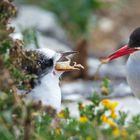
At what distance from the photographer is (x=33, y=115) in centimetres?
406

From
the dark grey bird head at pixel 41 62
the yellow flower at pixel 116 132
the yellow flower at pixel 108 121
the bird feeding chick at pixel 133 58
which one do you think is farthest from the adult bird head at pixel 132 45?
the yellow flower at pixel 116 132

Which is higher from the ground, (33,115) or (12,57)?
(12,57)

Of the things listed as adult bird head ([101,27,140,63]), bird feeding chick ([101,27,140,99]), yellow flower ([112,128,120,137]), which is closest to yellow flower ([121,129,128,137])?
yellow flower ([112,128,120,137])

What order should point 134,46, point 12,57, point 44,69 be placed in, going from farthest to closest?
point 134,46 → point 44,69 → point 12,57

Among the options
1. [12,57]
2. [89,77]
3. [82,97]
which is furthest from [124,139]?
[89,77]

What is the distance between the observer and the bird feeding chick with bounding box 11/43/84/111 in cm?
475

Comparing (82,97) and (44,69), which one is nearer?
(44,69)

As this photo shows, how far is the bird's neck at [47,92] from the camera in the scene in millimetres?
4770

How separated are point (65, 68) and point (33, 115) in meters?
1.04

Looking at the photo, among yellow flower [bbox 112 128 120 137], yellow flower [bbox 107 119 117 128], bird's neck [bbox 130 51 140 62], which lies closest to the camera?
yellow flower [bbox 112 128 120 137]

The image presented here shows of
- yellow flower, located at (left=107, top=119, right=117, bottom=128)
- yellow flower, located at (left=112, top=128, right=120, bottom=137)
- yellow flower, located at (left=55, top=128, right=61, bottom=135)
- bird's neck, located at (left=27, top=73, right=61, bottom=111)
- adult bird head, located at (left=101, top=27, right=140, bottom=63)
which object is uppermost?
adult bird head, located at (left=101, top=27, right=140, bottom=63)

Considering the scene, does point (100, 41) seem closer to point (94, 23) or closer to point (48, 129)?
point (94, 23)

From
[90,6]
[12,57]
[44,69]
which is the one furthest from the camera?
[90,6]

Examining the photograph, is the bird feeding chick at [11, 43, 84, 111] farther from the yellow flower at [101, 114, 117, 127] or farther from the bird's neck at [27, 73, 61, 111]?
the yellow flower at [101, 114, 117, 127]
